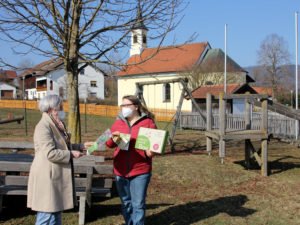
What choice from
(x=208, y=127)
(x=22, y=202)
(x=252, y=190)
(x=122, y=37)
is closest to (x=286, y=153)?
(x=208, y=127)

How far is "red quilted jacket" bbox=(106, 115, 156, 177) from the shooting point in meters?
4.81

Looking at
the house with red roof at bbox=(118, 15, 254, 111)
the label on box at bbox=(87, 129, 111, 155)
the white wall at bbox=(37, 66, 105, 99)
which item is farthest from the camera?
the white wall at bbox=(37, 66, 105, 99)

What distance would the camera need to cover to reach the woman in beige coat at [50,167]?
4.09 metres

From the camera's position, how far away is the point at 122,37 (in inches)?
379

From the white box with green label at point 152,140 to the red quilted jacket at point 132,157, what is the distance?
0.47ft

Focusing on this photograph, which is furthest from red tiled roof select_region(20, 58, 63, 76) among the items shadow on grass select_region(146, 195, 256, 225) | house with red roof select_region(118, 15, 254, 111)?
house with red roof select_region(118, 15, 254, 111)

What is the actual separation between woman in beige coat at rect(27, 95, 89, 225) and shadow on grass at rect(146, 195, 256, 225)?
1.87 meters

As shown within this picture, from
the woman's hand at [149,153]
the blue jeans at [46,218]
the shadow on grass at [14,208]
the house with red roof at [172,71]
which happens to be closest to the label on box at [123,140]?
the woman's hand at [149,153]

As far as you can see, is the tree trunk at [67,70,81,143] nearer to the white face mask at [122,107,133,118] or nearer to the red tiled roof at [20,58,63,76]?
the red tiled roof at [20,58,63,76]

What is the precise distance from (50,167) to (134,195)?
1163mm

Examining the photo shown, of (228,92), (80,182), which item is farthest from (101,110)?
(80,182)

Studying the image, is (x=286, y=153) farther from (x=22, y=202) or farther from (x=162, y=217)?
(x=22, y=202)

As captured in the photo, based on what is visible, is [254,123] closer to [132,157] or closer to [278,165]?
[278,165]

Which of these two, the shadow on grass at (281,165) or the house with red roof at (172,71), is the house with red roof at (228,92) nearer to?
the house with red roof at (172,71)
